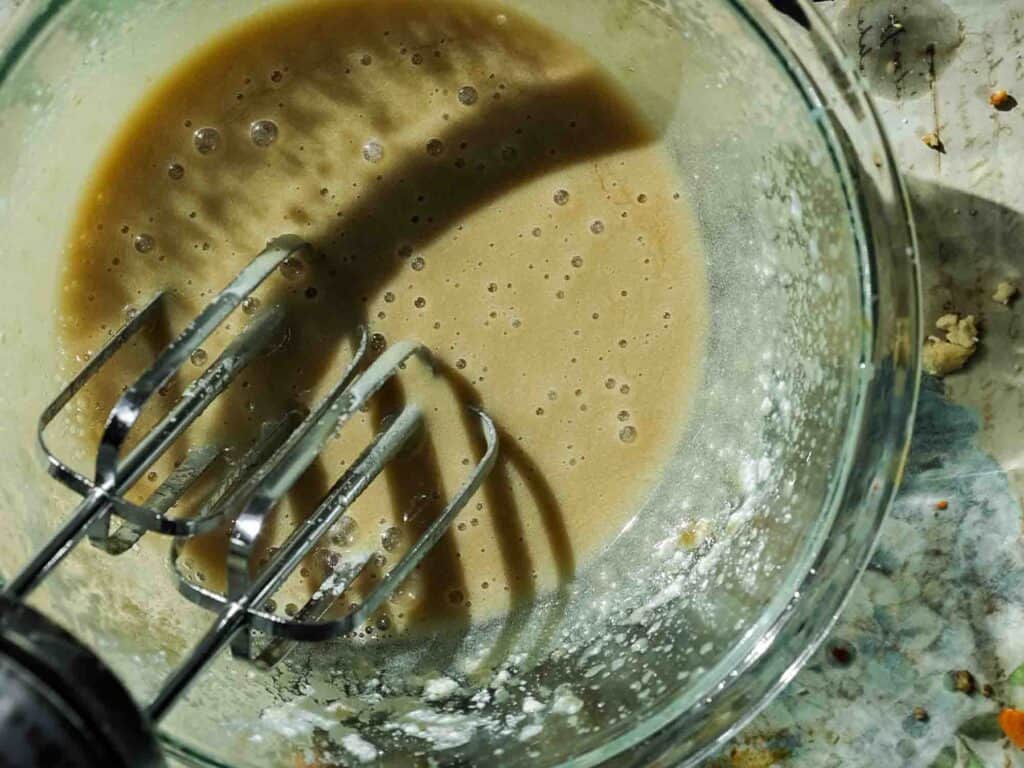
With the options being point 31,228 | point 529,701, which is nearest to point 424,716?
point 529,701

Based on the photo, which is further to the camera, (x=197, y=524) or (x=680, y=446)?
(x=680, y=446)

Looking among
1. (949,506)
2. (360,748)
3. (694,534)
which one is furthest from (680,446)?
(360,748)

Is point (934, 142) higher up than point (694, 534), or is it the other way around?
point (934, 142)

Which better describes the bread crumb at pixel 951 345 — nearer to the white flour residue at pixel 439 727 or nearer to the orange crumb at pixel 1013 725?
the orange crumb at pixel 1013 725

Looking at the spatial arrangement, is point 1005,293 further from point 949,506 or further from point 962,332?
point 949,506

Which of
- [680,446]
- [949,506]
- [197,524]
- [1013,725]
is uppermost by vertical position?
[197,524]

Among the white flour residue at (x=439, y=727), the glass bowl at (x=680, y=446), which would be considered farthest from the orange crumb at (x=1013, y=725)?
the white flour residue at (x=439, y=727)

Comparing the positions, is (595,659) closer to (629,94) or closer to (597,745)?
(597,745)
